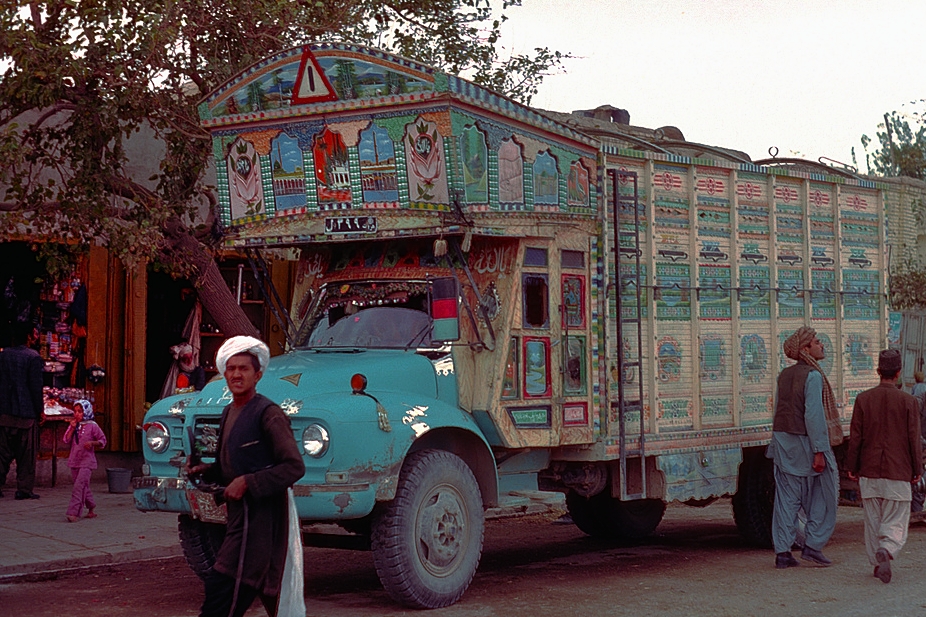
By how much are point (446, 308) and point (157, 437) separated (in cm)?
214

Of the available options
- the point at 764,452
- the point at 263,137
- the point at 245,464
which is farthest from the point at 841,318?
the point at 245,464

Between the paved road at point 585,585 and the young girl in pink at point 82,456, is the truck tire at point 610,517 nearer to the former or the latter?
the paved road at point 585,585

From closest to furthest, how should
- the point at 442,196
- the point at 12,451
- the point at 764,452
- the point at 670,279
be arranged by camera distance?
the point at 442,196, the point at 670,279, the point at 764,452, the point at 12,451

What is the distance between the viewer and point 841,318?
12.3m

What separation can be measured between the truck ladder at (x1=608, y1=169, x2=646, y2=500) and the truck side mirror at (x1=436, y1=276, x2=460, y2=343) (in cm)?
159

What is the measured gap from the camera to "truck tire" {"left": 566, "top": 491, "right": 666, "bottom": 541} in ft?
40.1

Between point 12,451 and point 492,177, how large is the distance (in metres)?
7.82

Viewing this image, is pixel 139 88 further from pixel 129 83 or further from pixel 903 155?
pixel 903 155

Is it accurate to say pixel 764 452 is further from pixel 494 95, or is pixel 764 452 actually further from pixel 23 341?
pixel 23 341

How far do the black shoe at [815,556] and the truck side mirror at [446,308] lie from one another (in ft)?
11.5

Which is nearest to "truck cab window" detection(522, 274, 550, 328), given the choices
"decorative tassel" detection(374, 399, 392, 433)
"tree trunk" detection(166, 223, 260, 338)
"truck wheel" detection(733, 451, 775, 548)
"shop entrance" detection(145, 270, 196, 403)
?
"decorative tassel" detection(374, 399, 392, 433)

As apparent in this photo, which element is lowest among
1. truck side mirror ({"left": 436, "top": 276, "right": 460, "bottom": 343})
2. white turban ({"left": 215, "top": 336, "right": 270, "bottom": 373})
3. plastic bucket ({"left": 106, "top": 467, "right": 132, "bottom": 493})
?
plastic bucket ({"left": 106, "top": 467, "right": 132, "bottom": 493})

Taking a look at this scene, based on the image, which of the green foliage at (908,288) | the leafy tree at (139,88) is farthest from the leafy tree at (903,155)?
the leafy tree at (139,88)

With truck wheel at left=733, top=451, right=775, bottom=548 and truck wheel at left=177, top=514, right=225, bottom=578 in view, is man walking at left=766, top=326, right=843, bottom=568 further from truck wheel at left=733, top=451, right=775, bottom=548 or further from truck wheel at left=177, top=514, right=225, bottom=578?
truck wheel at left=177, top=514, right=225, bottom=578
